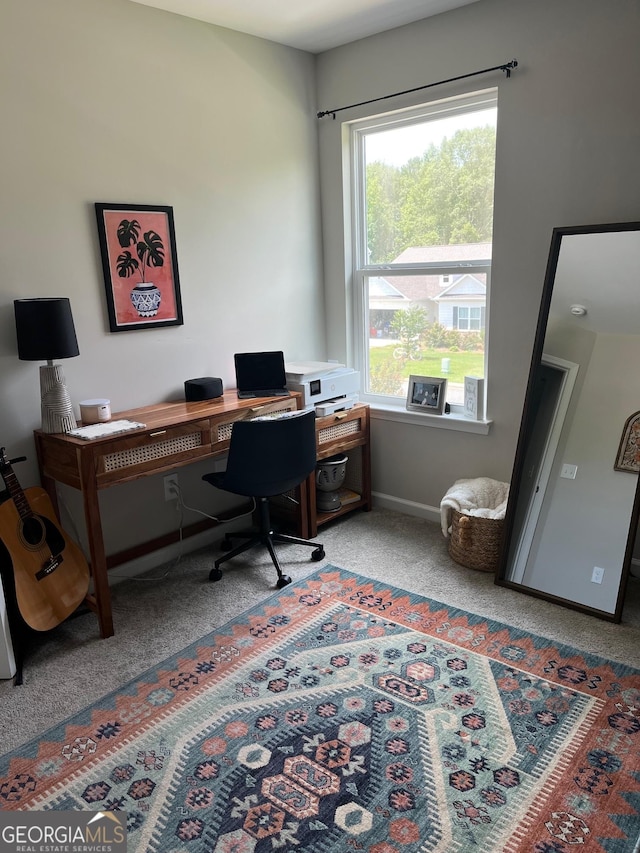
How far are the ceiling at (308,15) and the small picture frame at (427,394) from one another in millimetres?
1831

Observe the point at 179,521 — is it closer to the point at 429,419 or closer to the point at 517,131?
the point at 429,419

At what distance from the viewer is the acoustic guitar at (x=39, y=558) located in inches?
98.1

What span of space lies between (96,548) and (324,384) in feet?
4.82

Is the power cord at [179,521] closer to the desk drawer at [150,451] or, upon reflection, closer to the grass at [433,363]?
the desk drawer at [150,451]

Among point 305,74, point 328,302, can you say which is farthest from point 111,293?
point 305,74

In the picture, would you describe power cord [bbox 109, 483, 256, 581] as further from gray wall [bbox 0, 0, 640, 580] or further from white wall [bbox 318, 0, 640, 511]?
white wall [bbox 318, 0, 640, 511]

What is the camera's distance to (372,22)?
3.21 meters

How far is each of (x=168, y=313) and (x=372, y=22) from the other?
180 centimetres

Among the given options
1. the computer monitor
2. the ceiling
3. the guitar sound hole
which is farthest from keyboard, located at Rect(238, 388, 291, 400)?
the ceiling

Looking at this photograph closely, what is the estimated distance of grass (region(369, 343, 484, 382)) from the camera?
345 centimetres

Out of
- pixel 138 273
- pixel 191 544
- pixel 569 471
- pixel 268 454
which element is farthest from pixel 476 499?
pixel 138 273

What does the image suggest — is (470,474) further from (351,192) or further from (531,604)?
(351,192)

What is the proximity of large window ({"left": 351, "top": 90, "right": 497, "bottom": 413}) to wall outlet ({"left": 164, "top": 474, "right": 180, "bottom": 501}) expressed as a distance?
4.44ft

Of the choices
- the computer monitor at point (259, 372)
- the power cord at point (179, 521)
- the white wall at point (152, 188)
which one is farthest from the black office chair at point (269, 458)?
the white wall at point (152, 188)
